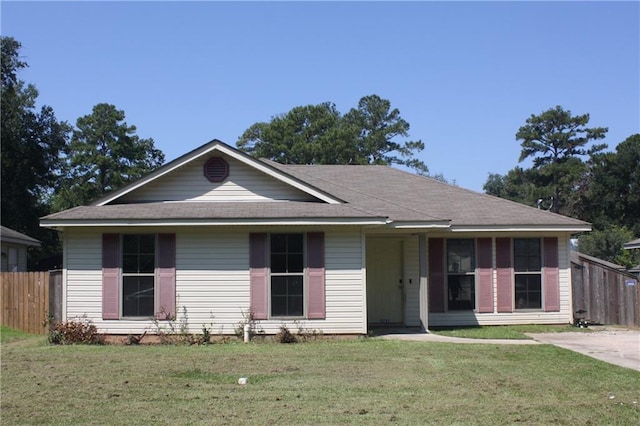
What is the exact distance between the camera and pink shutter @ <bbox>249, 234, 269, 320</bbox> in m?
15.0

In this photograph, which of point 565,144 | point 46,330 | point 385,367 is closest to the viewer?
point 385,367

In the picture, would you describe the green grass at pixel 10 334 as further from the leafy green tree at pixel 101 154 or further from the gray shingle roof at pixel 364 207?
the leafy green tree at pixel 101 154

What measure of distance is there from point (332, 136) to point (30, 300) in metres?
34.0

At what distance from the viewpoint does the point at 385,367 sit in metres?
11.2

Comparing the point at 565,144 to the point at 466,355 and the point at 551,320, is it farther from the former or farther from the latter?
the point at 466,355

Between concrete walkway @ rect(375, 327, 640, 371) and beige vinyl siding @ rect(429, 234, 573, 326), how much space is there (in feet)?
3.12

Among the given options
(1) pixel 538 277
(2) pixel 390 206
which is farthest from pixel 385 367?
(1) pixel 538 277

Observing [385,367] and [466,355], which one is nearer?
[385,367]

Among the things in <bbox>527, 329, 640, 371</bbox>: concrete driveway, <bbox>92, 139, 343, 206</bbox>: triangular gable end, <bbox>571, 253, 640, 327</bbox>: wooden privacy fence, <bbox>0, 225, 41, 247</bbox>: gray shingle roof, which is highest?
<bbox>92, 139, 343, 206</bbox>: triangular gable end

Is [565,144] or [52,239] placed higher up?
[565,144]

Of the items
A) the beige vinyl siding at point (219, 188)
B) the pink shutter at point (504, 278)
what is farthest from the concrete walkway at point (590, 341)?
the beige vinyl siding at point (219, 188)

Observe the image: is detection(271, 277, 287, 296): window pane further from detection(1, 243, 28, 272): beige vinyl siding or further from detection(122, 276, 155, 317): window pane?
detection(1, 243, 28, 272): beige vinyl siding

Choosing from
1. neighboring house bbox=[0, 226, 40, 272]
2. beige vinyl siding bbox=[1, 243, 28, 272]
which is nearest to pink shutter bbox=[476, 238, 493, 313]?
neighboring house bbox=[0, 226, 40, 272]

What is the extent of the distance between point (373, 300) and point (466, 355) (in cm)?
532
